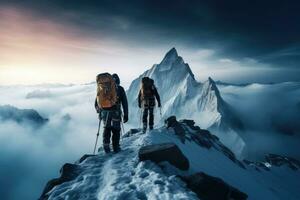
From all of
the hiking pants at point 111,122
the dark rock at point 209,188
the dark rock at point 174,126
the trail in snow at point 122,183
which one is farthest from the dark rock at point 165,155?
the dark rock at point 174,126

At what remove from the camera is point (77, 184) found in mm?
11266

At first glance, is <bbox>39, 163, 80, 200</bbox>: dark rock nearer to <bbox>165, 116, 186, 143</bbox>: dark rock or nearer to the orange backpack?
the orange backpack

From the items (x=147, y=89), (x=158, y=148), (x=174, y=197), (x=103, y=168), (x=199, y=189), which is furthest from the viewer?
(x=147, y=89)

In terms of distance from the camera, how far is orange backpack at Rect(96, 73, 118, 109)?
1498 cm

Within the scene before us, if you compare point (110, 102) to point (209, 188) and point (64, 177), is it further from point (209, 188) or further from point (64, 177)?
point (209, 188)

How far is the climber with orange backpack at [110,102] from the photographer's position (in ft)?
49.2

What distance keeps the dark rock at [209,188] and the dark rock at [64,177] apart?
14.9 ft

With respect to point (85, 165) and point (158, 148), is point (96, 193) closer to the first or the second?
point (85, 165)

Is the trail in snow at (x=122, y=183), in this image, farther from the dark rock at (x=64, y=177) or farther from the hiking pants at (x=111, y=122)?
the hiking pants at (x=111, y=122)

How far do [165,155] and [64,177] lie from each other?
4.47m

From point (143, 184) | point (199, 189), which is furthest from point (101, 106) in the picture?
point (199, 189)

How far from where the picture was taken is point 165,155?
13.6 m

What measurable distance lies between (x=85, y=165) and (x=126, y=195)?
13.4 feet

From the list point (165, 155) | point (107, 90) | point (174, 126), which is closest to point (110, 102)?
point (107, 90)
